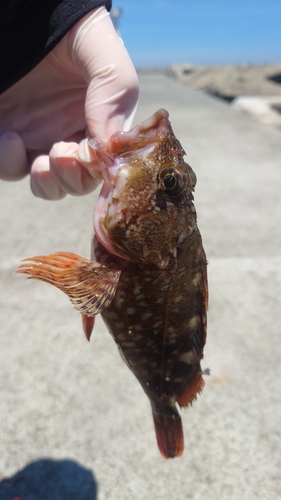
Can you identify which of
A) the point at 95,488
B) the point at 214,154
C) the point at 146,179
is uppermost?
the point at 146,179

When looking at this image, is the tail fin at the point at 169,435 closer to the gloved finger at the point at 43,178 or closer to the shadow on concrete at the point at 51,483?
the shadow on concrete at the point at 51,483

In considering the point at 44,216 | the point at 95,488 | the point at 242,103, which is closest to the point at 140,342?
the point at 95,488

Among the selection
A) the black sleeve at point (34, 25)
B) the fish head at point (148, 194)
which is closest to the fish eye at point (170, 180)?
the fish head at point (148, 194)

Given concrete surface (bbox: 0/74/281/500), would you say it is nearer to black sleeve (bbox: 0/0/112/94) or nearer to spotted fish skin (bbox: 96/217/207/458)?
spotted fish skin (bbox: 96/217/207/458)

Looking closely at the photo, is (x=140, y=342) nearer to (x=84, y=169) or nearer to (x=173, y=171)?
(x=173, y=171)

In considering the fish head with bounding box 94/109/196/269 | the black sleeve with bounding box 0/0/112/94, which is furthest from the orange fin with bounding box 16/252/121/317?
the black sleeve with bounding box 0/0/112/94

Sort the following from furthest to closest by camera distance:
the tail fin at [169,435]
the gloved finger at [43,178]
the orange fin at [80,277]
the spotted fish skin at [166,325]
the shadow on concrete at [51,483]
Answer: the shadow on concrete at [51,483] < the gloved finger at [43,178] < the tail fin at [169,435] < the spotted fish skin at [166,325] < the orange fin at [80,277]
